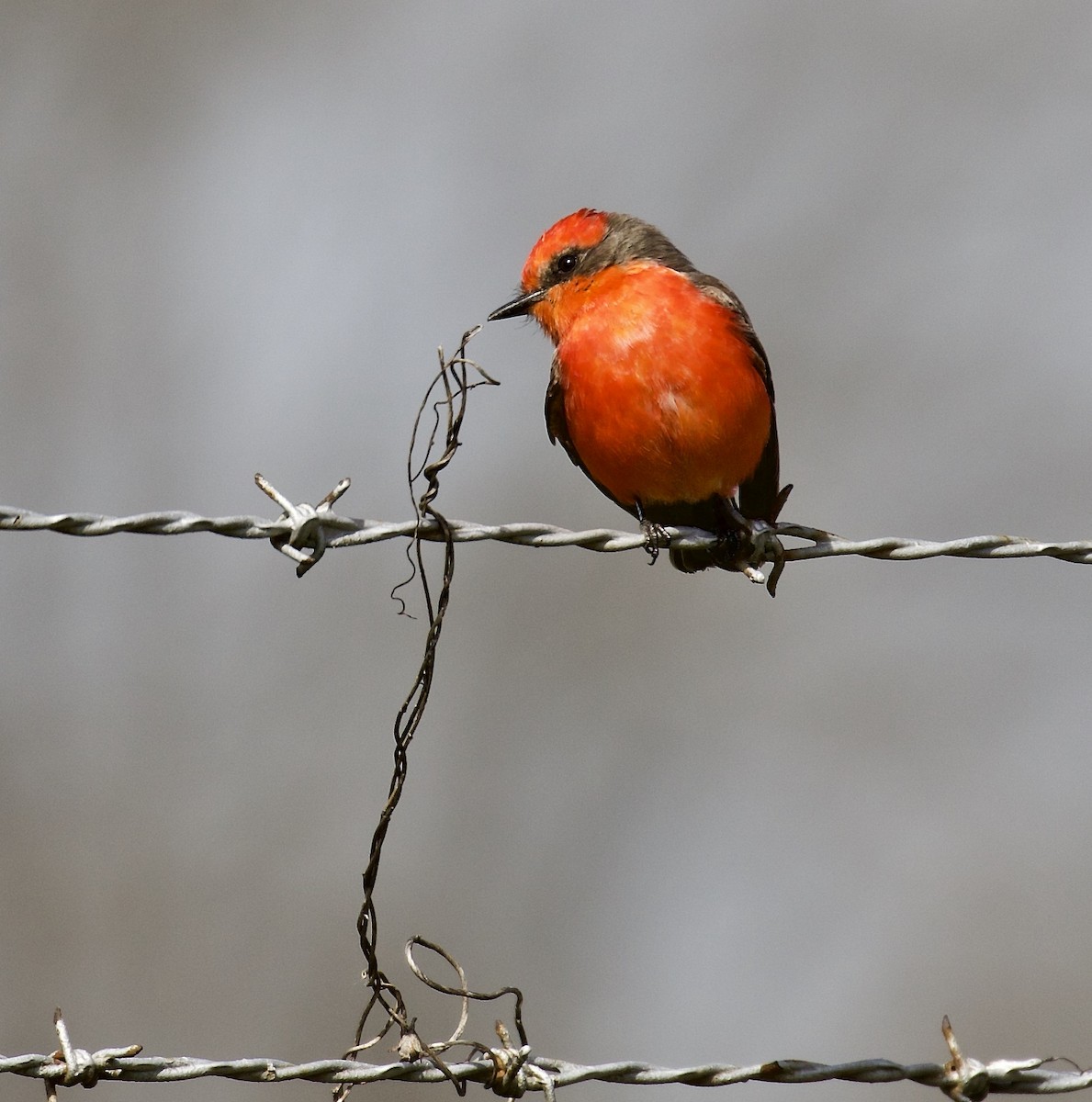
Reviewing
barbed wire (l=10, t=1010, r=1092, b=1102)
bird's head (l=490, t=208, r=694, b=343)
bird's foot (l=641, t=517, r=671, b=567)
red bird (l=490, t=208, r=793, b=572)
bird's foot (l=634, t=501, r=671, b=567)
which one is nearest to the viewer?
barbed wire (l=10, t=1010, r=1092, b=1102)

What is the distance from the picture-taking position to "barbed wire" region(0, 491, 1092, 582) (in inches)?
109

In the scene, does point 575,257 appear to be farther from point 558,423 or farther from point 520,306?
point 558,423

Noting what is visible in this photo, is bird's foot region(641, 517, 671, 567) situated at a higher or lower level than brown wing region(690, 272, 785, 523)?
lower

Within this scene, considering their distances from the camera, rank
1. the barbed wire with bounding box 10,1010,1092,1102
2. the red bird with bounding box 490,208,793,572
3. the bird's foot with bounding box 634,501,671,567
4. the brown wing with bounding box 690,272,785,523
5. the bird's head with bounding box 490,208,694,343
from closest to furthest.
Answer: the barbed wire with bounding box 10,1010,1092,1102 < the bird's foot with bounding box 634,501,671,567 < the red bird with bounding box 490,208,793,572 < the brown wing with bounding box 690,272,785,523 < the bird's head with bounding box 490,208,694,343

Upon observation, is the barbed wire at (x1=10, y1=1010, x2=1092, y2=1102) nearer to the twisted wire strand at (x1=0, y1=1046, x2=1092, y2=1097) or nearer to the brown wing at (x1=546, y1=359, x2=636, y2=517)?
the twisted wire strand at (x1=0, y1=1046, x2=1092, y2=1097)

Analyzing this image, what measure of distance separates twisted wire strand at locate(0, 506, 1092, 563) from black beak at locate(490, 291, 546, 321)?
2240 mm

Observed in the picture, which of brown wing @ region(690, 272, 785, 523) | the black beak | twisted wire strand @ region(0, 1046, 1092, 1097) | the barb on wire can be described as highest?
the black beak

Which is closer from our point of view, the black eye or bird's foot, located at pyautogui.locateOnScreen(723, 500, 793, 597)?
bird's foot, located at pyautogui.locateOnScreen(723, 500, 793, 597)

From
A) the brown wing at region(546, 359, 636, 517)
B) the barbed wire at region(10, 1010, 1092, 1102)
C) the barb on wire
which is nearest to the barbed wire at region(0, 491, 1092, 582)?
the barb on wire

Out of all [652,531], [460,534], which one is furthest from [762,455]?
[460,534]

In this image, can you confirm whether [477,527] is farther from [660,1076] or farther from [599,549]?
[660,1076]

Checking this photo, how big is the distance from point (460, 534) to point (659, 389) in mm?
1744

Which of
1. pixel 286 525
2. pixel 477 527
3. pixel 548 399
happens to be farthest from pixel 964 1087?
pixel 548 399

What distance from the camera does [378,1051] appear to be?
7.96 metres
